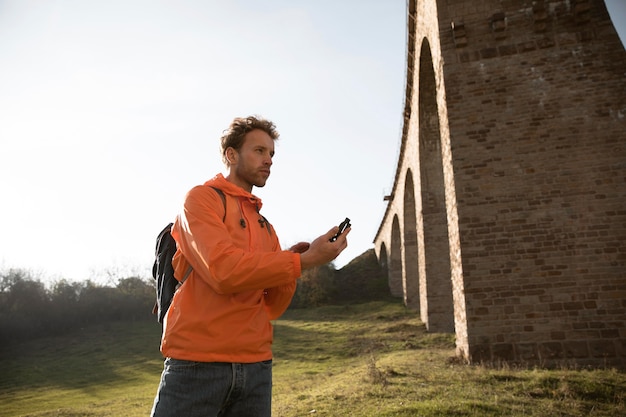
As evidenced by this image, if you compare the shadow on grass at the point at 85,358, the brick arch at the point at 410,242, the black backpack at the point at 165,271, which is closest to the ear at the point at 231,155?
the black backpack at the point at 165,271

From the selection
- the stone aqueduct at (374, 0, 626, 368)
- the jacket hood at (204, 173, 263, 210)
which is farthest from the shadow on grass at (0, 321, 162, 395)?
the jacket hood at (204, 173, 263, 210)

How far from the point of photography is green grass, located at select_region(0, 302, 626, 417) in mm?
4551

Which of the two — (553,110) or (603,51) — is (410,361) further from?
(603,51)

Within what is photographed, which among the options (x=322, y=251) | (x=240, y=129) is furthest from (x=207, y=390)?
(x=240, y=129)

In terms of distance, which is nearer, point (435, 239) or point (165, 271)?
point (165, 271)

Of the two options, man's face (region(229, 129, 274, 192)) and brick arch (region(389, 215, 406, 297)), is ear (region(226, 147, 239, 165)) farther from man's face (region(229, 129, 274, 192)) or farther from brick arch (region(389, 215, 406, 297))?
brick arch (region(389, 215, 406, 297))

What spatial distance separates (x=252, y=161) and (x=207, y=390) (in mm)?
1045

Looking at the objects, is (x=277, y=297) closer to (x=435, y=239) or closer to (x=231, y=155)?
(x=231, y=155)

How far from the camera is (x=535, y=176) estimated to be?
661cm

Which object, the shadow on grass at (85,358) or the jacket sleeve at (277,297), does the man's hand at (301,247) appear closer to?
the jacket sleeve at (277,297)

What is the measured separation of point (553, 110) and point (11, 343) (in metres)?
34.9

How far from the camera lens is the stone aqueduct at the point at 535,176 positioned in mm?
6090

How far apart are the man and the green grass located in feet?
10.8

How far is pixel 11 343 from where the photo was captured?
2777 centimetres
